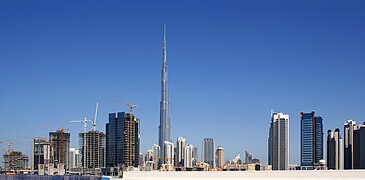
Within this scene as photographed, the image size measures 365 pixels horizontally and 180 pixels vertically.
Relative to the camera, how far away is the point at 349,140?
89438 mm

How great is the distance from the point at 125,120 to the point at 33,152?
30.7 metres

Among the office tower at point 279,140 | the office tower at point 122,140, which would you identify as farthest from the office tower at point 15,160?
the office tower at point 279,140


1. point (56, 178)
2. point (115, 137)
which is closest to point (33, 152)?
point (115, 137)

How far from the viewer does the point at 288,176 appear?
46062mm

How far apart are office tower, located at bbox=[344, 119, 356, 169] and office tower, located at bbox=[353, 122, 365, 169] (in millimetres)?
805

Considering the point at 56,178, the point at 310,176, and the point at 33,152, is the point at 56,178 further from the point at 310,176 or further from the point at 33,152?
the point at 33,152

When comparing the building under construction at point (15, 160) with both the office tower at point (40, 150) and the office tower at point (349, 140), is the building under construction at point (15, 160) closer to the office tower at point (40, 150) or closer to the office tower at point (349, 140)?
the office tower at point (40, 150)

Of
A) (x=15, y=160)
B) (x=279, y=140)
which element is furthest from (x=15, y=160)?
(x=279, y=140)

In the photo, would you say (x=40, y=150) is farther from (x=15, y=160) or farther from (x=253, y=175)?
(x=253, y=175)

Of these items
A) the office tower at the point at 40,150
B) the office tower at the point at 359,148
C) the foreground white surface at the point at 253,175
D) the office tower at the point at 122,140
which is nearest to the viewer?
the foreground white surface at the point at 253,175

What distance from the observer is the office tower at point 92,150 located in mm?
124750

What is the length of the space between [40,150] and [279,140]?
218 ft

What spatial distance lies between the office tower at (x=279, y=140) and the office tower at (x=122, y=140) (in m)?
34.4

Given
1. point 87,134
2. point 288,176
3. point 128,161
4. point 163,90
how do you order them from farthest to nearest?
point 163,90, point 87,134, point 128,161, point 288,176
